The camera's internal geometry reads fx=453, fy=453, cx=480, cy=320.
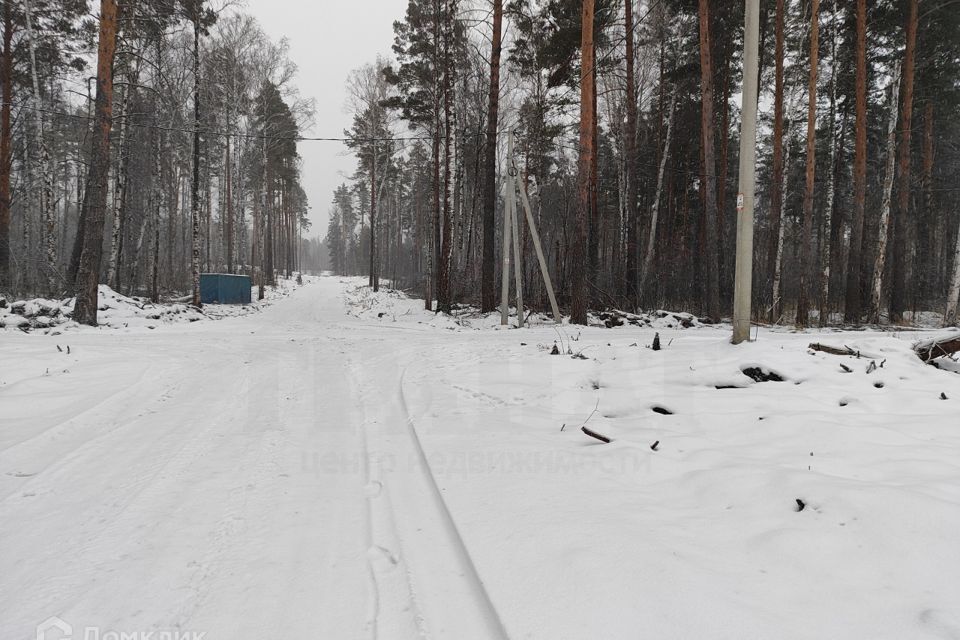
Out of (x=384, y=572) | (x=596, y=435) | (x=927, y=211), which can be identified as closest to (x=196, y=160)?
(x=596, y=435)

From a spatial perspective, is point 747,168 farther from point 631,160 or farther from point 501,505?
point 631,160

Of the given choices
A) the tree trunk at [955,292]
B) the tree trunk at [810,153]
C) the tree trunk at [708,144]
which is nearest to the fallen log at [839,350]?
the tree trunk at [708,144]

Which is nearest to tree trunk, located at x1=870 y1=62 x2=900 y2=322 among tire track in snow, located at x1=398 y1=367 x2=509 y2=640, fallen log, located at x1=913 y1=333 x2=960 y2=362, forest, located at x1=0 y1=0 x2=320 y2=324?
fallen log, located at x1=913 y1=333 x2=960 y2=362

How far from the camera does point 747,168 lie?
18.7 ft

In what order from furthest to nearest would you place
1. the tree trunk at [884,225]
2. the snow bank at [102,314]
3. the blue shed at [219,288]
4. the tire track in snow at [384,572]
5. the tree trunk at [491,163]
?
the blue shed at [219,288]
the tree trunk at [884,225]
the tree trunk at [491,163]
the snow bank at [102,314]
the tire track in snow at [384,572]

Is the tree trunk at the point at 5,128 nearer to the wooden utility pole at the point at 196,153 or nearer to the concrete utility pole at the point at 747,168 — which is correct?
the wooden utility pole at the point at 196,153

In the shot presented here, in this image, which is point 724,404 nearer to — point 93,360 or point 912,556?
point 912,556

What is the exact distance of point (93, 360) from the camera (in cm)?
618

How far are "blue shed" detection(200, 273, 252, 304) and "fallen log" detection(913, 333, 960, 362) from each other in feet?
68.8

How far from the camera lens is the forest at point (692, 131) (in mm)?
13234

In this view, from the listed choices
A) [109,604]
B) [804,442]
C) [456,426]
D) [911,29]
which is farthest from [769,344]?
[911,29]

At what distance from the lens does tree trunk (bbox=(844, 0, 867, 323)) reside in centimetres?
1296

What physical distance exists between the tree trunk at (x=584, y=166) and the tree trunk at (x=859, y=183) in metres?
8.51

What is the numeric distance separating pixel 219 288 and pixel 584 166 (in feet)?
52.9
